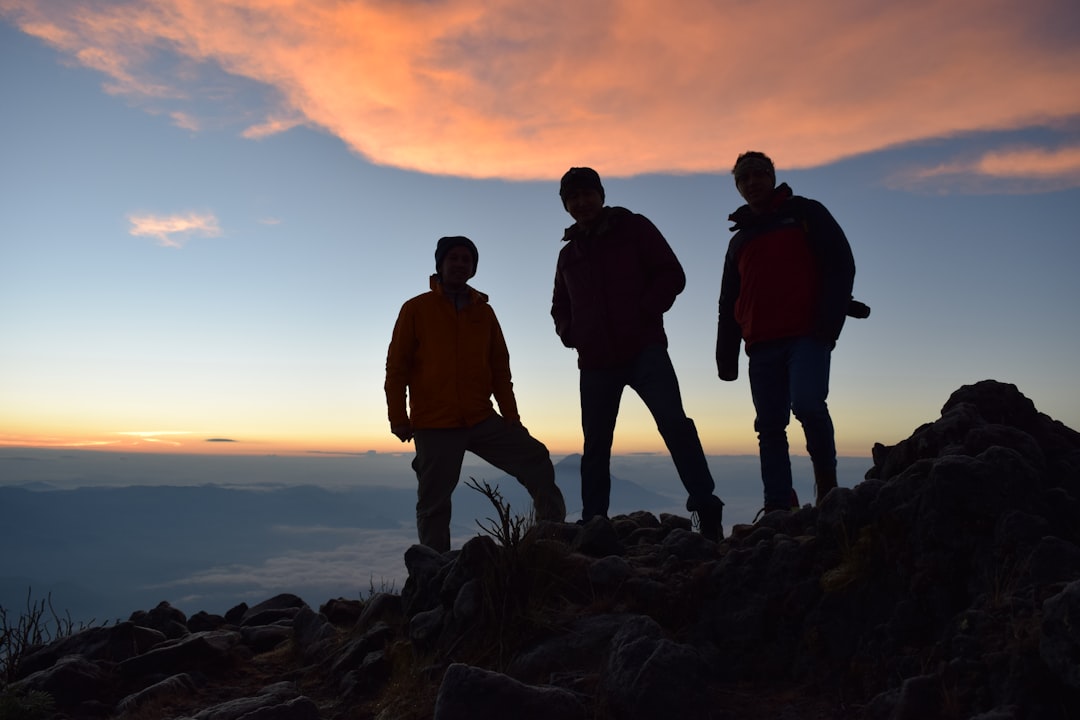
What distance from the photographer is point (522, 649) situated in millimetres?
4250

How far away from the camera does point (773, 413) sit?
6.19 m

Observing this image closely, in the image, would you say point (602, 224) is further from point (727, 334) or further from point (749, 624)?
point (749, 624)

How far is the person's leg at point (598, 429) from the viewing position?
6.61m

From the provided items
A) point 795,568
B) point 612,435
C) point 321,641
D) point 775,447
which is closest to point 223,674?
point 321,641

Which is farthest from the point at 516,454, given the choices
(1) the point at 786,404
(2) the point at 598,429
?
(1) the point at 786,404

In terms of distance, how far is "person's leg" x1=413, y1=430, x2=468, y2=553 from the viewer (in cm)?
704

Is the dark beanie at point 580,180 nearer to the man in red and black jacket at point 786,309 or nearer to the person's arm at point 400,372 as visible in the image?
the man in red and black jacket at point 786,309

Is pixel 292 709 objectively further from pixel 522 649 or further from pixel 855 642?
pixel 855 642

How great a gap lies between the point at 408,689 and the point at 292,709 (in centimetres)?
64

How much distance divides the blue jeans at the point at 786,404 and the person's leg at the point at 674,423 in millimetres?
546

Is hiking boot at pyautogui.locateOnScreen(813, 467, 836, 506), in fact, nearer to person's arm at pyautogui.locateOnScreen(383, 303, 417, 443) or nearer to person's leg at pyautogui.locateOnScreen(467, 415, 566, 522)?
person's leg at pyautogui.locateOnScreen(467, 415, 566, 522)

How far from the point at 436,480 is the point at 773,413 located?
321 centimetres

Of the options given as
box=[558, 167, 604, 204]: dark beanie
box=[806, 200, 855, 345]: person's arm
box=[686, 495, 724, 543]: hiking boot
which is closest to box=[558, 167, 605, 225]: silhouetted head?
box=[558, 167, 604, 204]: dark beanie

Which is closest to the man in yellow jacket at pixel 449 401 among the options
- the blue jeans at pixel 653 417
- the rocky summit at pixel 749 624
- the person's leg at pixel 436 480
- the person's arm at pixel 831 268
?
the person's leg at pixel 436 480
